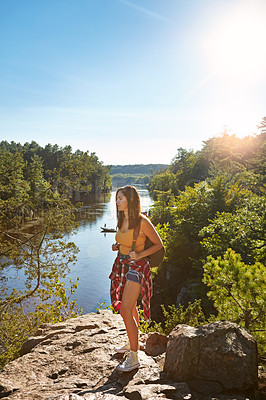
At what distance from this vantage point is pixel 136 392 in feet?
10.9

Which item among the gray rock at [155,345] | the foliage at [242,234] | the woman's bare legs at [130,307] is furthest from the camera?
the foliage at [242,234]

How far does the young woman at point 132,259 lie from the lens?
3.79m

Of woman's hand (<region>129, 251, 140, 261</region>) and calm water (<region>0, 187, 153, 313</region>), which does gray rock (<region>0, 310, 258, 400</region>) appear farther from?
calm water (<region>0, 187, 153, 313</region>)

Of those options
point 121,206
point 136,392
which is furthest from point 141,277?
point 136,392

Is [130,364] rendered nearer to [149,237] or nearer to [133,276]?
[133,276]

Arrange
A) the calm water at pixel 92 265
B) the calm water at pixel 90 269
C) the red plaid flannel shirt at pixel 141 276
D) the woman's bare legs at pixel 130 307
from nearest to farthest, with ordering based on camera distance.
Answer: the woman's bare legs at pixel 130 307
the red plaid flannel shirt at pixel 141 276
the calm water at pixel 90 269
the calm water at pixel 92 265

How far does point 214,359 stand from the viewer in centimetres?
361

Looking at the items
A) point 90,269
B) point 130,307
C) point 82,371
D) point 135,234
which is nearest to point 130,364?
point 130,307

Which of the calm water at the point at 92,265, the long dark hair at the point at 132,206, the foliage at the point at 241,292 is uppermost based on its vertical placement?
the long dark hair at the point at 132,206

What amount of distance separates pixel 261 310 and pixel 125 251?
2531 mm

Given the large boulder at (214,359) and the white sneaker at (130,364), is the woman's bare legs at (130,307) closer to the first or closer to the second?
the white sneaker at (130,364)

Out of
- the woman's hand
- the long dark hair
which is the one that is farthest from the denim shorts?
the long dark hair

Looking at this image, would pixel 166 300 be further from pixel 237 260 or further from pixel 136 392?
pixel 136 392

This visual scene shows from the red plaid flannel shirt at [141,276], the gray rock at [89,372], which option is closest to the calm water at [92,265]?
the gray rock at [89,372]
